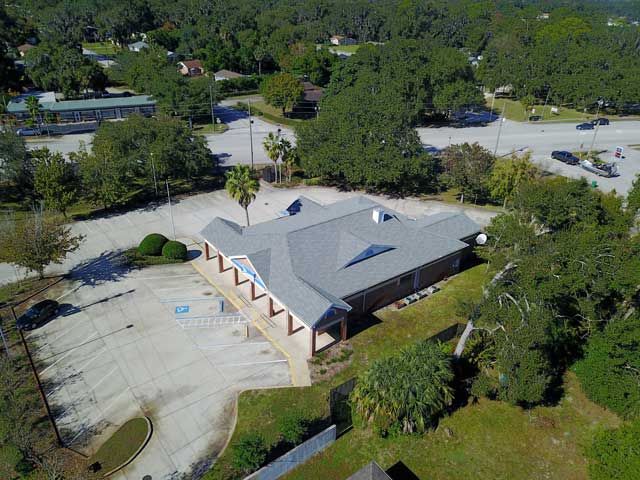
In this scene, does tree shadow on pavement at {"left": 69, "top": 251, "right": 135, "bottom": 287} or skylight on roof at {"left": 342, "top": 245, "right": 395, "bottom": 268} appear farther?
tree shadow on pavement at {"left": 69, "top": 251, "right": 135, "bottom": 287}

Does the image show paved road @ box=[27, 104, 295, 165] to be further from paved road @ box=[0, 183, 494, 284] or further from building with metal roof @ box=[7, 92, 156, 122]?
paved road @ box=[0, 183, 494, 284]

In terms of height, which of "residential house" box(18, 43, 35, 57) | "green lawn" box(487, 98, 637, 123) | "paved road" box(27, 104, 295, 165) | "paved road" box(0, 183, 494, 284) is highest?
"residential house" box(18, 43, 35, 57)

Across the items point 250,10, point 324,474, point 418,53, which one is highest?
point 250,10

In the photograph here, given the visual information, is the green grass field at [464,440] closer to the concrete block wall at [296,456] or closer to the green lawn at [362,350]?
the green lawn at [362,350]

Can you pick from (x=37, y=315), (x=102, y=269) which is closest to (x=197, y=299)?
(x=102, y=269)

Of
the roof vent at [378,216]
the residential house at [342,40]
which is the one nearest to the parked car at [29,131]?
the roof vent at [378,216]

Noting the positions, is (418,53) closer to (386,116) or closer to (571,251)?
(386,116)

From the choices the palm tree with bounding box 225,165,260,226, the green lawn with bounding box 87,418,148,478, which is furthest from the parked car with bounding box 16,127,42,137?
the green lawn with bounding box 87,418,148,478

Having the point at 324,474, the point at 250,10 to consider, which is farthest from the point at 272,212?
the point at 250,10
